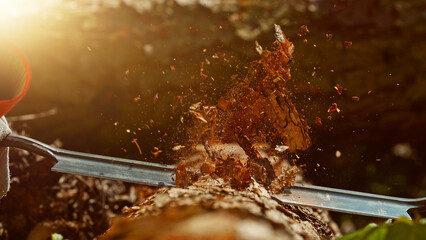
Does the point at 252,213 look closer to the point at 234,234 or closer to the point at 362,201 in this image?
the point at 234,234

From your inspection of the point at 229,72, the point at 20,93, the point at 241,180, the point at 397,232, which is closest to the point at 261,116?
the point at 241,180

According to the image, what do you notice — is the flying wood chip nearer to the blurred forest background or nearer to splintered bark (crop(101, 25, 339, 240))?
splintered bark (crop(101, 25, 339, 240))

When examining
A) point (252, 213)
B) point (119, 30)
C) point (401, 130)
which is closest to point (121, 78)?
point (119, 30)

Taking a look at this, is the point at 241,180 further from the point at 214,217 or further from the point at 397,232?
the point at 397,232

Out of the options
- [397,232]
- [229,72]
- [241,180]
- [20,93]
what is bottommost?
[397,232]

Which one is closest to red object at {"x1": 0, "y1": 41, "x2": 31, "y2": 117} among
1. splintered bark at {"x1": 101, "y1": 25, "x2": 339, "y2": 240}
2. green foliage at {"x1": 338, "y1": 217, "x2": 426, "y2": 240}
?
splintered bark at {"x1": 101, "y1": 25, "x2": 339, "y2": 240}

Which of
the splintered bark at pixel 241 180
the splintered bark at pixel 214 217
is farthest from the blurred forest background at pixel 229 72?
the splintered bark at pixel 214 217

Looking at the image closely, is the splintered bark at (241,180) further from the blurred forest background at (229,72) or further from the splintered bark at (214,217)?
the blurred forest background at (229,72)
